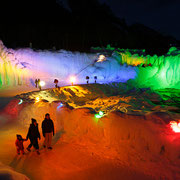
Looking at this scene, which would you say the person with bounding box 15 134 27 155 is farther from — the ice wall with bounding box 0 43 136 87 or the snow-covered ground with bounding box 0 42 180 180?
the ice wall with bounding box 0 43 136 87

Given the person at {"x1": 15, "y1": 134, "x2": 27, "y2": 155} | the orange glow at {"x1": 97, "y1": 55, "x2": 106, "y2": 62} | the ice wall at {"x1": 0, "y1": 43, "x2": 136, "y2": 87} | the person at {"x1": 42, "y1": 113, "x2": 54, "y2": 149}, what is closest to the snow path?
Answer: the person at {"x1": 15, "y1": 134, "x2": 27, "y2": 155}

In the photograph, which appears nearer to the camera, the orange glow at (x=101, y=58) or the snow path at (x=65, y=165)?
the snow path at (x=65, y=165)

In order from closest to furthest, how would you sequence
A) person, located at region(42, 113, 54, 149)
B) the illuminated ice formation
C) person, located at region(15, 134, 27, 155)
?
person, located at region(15, 134, 27, 155) < person, located at region(42, 113, 54, 149) < the illuminated ice formation

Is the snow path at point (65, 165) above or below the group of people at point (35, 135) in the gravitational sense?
below

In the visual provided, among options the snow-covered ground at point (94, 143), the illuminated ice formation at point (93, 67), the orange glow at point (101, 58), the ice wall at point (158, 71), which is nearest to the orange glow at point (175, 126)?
the snow-covered ground at point (94, 143)

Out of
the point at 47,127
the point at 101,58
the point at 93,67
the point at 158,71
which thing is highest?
the point at 101,58

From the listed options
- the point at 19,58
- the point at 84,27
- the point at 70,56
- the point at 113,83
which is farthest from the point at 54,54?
the point at 84,27

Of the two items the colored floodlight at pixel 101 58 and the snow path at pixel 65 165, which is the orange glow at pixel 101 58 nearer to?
the colored floodlight at pixel 101 58

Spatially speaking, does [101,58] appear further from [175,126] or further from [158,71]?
[175,126]

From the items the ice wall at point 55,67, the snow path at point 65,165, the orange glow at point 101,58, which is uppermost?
→ the orange glow at point 101,58

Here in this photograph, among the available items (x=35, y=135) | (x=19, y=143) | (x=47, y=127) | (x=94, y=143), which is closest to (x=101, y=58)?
(x=94, y=143)

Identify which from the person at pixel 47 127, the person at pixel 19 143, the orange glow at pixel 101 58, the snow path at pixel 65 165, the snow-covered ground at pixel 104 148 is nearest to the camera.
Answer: the snow path at pixel 65 165

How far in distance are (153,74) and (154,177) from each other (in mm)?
16489

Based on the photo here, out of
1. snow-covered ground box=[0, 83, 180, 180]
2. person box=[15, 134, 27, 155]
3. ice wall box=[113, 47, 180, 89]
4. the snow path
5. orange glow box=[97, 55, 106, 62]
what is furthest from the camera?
orange glow box=[97, 55, 106, 62]
